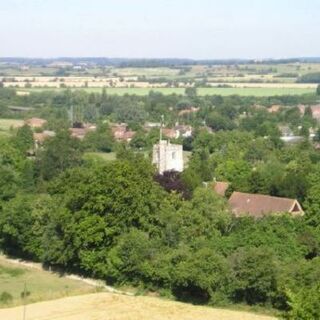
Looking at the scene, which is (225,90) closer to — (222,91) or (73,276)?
(222,91)

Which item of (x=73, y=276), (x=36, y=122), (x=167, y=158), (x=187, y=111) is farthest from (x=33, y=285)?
(x=187, y=111)

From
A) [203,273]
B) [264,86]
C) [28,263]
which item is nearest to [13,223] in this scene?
[28,263]

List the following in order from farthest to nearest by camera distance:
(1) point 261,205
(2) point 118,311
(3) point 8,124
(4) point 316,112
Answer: (4) point 316,112
(3) point 8,124
(1) point 261,205
(2) point 118,311

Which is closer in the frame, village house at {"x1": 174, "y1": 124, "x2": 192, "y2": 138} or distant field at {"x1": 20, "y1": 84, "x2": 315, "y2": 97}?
village house at {"x1": 174, "y1": 124, "x2": 192, "y2": 138}

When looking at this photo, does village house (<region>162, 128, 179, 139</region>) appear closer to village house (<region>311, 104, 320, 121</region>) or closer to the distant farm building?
village house (<region>311, 104, 320, 121</region>)

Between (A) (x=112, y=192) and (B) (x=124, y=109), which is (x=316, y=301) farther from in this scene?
(B) (x=124, y=109)

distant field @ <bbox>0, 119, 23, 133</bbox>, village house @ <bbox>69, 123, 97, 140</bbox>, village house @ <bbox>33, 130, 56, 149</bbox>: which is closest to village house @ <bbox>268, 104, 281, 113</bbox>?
village house @ <bbox>69, 123, 97, 140</bbox>
